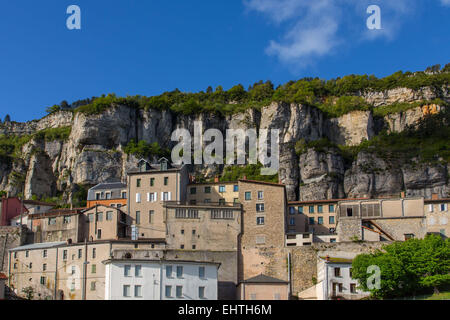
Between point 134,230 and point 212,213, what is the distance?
8895 mm

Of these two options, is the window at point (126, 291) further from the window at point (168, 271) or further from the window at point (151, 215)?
the window at point (151, 215)

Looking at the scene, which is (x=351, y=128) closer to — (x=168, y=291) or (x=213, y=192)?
(x=213, y=192)

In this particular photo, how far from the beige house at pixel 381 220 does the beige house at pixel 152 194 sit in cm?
1837

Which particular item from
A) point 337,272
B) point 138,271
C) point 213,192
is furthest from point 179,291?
point 213,192

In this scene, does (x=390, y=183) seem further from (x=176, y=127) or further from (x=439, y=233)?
(x=176, y=127)

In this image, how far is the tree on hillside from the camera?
2140 inches

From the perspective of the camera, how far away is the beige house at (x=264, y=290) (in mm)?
56000

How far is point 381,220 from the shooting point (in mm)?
68812

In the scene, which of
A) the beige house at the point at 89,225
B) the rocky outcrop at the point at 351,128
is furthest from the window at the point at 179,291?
the rocky outcrop at the point at 351,128

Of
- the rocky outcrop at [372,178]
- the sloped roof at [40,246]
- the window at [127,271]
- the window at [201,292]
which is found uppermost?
the rocky outcrop at [372,178]

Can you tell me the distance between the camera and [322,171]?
102 m

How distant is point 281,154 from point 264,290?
53.1 meters

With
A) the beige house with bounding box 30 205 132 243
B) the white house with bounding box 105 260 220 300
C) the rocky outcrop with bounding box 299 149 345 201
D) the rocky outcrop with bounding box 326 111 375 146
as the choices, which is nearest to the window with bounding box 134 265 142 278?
the white house with bounding box 105 260 220 300

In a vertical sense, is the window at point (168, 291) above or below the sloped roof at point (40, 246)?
below
